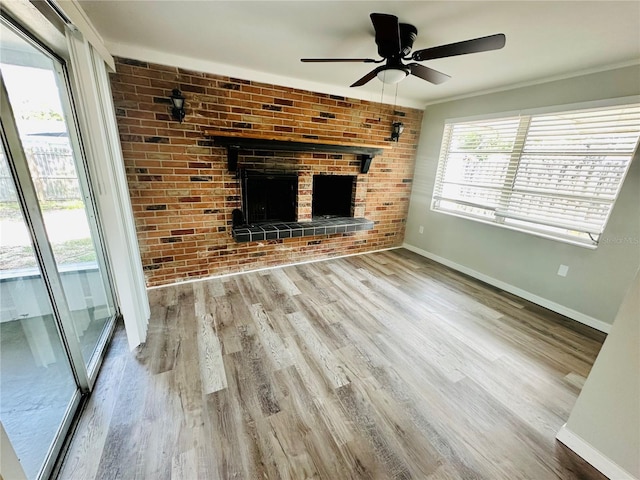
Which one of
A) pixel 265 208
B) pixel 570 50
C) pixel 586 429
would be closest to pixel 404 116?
pixel 570 50

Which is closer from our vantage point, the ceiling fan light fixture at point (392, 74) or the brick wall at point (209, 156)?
the ceiling fan light fixture at point (392, 74)

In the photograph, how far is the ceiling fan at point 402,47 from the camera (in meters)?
1.36

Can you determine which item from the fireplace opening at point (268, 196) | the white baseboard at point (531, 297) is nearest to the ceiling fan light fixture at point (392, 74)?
the fireplace opening at point (268, 196)

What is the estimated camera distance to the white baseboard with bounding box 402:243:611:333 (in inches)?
93.6

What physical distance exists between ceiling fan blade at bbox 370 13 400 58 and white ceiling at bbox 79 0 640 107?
5.9 inches

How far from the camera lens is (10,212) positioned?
3.57ft

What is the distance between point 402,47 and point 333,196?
2.12 meters

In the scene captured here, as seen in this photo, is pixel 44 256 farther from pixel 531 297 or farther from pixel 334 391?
pixel 531 297

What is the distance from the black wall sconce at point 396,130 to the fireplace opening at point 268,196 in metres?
1.56

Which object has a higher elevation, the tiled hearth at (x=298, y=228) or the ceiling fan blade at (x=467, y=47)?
the ceiling fan blade at (x=467, y=47)

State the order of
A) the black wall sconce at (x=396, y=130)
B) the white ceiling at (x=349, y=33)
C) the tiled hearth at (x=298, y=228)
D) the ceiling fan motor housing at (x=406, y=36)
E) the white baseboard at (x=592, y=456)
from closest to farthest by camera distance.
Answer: the white baseboard at (x=592, y=456)
the white ceiling at (x=349, y=33)
the ceiling fan motor housing at (x=406, y=36)
the tiled hearth at (x=298, y=228)
the black wall sconce at (x=396, y=130)

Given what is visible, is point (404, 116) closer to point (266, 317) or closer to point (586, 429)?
point (266, 317)

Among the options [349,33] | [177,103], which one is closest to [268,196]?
[177,103]

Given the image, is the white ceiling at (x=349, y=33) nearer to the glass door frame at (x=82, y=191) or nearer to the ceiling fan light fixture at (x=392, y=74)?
the ceiling fan light fixture at (x=392, y=74)
